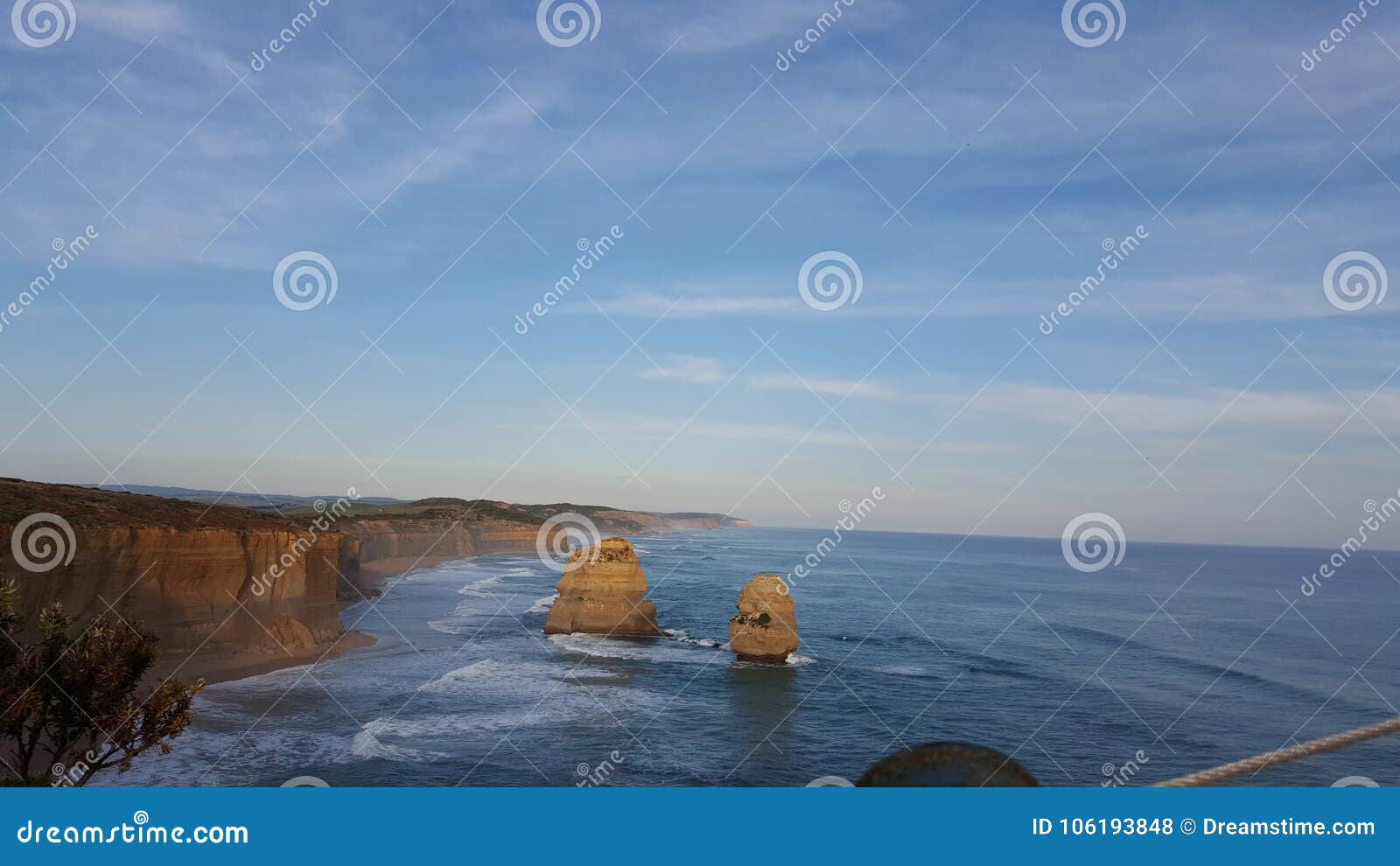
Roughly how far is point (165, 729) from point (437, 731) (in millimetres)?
18491

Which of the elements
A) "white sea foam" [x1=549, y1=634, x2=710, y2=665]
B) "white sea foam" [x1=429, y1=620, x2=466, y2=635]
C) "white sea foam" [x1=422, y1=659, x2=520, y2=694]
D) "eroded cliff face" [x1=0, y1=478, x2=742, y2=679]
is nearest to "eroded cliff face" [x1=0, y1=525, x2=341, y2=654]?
"eroded cliff face" [x1=0, y1=478, x2=742, y2=679]

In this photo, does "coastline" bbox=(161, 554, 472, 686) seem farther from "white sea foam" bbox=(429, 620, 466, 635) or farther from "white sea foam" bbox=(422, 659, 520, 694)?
"white sea foam" bbox=(422, 659, 520, 694)

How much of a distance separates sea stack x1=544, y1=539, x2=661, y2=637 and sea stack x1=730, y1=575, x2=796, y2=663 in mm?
8915

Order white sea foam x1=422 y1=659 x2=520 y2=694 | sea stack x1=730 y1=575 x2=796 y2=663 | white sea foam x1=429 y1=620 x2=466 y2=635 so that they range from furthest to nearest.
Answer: white sea foam x1=429 y1=620 x2=466 y2=635 < sea stack x1=730 y1=575 x2=796 y2=663 < white sea foam x1=422 y1=659 x2=520 y2=694

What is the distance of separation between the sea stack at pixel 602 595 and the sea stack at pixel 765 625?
892 centimetres

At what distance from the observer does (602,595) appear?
63.8 metres

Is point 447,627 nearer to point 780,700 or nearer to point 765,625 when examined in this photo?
point 765,625

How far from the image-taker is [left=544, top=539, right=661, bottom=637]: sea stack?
63031 millimetres

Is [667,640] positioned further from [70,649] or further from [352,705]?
[70,649]

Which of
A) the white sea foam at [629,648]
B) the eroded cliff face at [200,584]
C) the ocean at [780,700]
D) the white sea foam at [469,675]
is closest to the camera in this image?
the ocean at [780,700]

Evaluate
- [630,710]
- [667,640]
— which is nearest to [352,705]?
[630,710]

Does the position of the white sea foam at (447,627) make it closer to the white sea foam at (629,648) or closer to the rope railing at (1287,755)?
the white sea foam at (629,648)

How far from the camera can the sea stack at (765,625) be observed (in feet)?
188

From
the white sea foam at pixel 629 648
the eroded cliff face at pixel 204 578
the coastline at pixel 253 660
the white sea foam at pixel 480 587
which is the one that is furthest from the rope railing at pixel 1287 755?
the white sea foam at pixel 480 587
